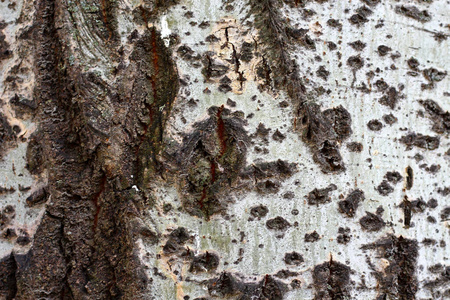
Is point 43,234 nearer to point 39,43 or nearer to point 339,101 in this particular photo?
point 39,43

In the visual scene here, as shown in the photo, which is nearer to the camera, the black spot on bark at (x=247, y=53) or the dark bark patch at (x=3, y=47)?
the black spot on bark at (x=247, y=53)

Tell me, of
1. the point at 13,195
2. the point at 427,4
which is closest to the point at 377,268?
the point at 427,4

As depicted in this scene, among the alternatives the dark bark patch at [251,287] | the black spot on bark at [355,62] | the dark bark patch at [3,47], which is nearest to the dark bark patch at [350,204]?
the dark bark patch at [251,287]

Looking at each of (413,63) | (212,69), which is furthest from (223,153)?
(413,63)

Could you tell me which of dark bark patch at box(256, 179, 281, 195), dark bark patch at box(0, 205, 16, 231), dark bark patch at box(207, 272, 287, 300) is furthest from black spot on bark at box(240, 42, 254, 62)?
dark bark patch at box(0, 205, 16, 231)

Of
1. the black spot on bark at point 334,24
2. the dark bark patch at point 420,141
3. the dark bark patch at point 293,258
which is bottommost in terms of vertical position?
the dark bark patch at point 293,258

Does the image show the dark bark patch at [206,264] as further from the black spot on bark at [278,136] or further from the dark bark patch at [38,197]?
the dark bark patch at [38,197]

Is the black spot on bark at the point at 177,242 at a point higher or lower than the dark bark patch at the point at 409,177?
lower
